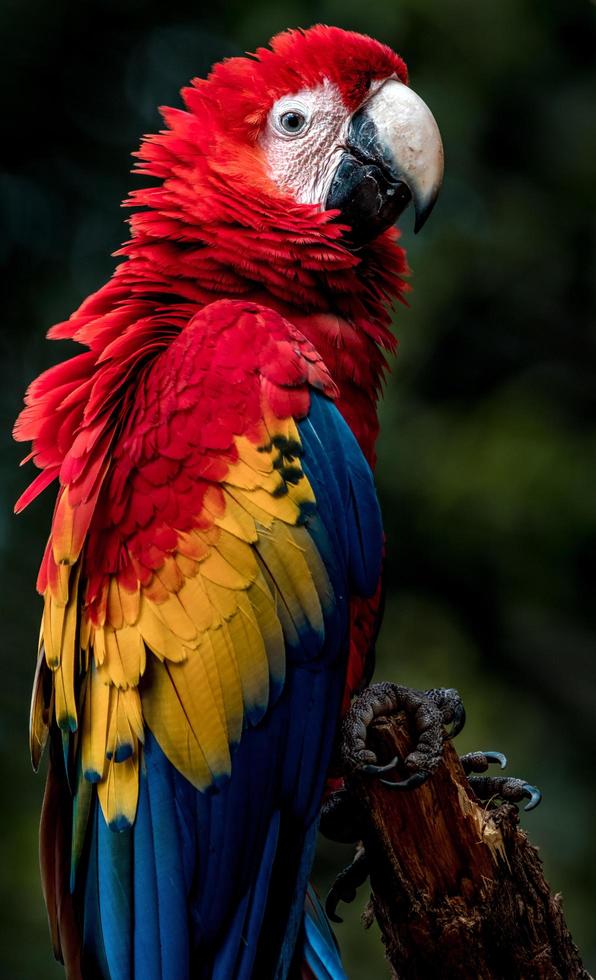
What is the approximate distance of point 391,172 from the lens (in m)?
2.28

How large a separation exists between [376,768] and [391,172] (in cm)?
111

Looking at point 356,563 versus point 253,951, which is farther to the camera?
point 356,563

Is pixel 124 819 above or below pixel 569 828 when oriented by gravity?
below

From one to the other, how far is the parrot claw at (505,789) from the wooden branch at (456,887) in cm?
14

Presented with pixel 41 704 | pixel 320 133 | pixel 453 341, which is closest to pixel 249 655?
pixel 41 704

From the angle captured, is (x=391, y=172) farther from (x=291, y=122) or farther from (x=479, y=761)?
(x=479, y=761)

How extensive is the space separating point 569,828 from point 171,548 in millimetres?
2044

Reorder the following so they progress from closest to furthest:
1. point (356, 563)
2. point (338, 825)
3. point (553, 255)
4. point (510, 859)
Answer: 1. point (510, 859)
2. point (356, 563)
3. point (338, 825)
4. point (553, 255)

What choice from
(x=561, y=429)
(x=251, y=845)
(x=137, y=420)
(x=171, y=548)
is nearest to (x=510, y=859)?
(x=251, y=845)

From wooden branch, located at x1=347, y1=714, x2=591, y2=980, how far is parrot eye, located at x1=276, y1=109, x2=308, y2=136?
1.18 metres

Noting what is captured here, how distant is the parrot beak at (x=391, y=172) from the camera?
2.27 metres

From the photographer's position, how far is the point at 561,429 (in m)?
3.69

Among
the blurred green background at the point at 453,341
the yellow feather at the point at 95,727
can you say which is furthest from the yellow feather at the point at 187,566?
the blurred green background at the point at 453,341

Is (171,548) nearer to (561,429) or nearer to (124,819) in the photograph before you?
(124,819)
